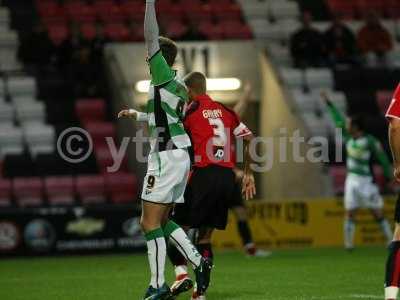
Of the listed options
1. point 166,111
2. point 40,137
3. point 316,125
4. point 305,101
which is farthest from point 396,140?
point 305,101

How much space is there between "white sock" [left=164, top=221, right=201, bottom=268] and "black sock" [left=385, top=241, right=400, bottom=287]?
5.87 ft

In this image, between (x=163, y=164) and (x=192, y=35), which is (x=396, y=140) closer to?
(x=163, y=164)

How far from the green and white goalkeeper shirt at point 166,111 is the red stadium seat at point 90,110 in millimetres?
11329

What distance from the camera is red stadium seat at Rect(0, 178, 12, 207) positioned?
59.5ft

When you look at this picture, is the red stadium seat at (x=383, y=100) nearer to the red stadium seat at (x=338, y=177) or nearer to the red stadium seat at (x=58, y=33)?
the red stadium seat at (x=338, y=177)

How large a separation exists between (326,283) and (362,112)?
Answer: 1009cm

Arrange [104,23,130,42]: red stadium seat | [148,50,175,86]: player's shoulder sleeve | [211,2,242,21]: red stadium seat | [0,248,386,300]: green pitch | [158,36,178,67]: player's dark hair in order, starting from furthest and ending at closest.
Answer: [211,2,242,21]: red stadium seat → [104,23,130,42]: red stadium seat → [0,248,386,300]: green pitch → [158,36,178,67]: player's dark hair → [148,50,175,86]: player's shoulder sleeve

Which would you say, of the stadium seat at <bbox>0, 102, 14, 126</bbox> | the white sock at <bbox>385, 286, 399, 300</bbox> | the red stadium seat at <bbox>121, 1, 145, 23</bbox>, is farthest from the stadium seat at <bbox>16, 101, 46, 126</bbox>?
the white sock at <bbox>385, 286, 399, 300</bbox>

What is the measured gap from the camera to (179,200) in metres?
8.89

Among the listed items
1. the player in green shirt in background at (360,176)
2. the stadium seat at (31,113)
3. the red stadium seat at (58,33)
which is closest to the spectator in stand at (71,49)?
the stadium seat at (31,113)

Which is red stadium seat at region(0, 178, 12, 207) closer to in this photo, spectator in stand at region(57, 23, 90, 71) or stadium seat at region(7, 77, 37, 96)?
stadium seat at region(7, 77, 37, 96)

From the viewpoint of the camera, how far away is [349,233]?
53.7 ft

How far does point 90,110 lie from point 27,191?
2442 millimetres

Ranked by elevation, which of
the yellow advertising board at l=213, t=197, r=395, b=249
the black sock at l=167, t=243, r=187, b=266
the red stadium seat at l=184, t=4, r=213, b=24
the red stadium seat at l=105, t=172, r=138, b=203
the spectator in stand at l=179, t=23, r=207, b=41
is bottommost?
the yellow advertising board at l=213, t=197, r=395, b=249
